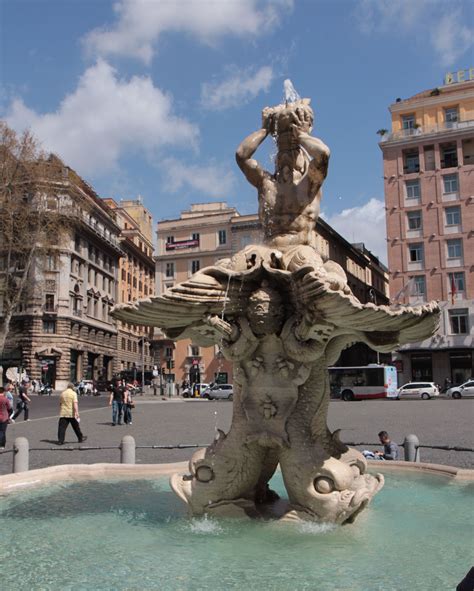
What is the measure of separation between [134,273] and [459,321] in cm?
4833

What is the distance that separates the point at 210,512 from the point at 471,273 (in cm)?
4194

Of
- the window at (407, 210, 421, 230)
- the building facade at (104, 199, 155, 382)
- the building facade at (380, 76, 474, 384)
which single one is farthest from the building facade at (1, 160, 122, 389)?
the window at (407, 210, 421, 230)

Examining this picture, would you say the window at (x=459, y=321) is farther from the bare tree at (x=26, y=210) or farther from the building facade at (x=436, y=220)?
the bare tree at (x=26, y=210)

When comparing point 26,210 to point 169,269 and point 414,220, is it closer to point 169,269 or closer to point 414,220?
point 414,220

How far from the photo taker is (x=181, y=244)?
71.0m

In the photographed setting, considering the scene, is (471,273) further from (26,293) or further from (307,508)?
(307,508)

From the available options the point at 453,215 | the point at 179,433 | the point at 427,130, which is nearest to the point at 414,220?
the point at 453,215

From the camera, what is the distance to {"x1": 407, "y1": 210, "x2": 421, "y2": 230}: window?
150 feet

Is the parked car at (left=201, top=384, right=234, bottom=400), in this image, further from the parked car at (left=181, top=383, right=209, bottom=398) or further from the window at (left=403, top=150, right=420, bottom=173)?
the window at (left=403, top=150, right=420, bottom=173)

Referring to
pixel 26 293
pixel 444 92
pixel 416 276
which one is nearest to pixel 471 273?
pixel 416 276

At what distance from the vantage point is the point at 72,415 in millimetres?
14180

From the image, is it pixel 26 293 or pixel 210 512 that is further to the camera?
pixel 26 293

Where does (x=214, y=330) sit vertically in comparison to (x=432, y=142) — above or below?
below

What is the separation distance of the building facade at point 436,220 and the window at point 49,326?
28.9 m
